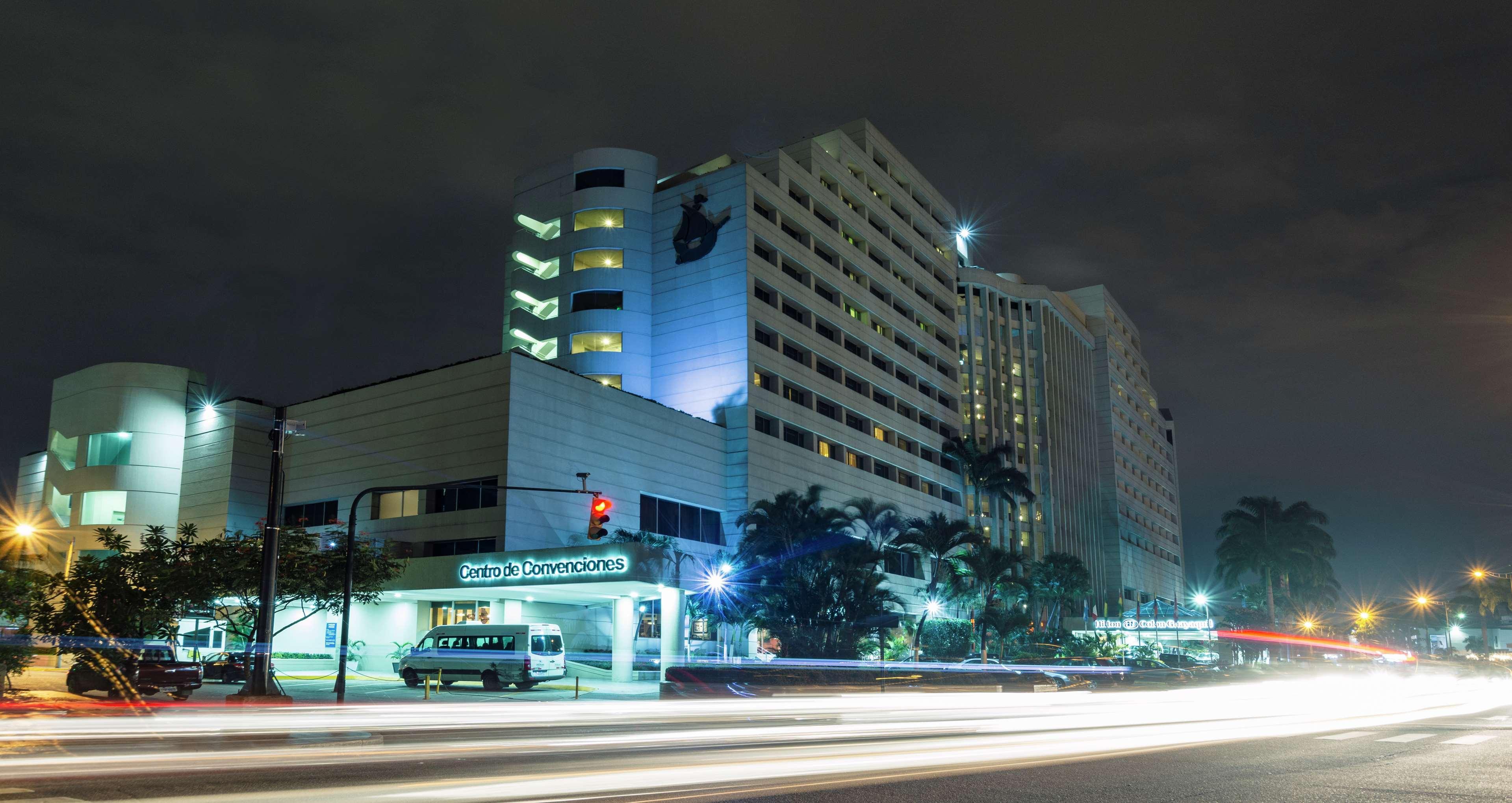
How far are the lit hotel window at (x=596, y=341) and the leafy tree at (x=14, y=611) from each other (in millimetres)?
40045

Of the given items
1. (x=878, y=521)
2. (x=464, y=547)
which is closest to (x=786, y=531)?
(x=878, y=521)

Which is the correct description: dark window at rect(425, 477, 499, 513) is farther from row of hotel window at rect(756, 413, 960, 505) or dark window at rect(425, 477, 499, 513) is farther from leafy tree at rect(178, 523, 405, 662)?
row of hotel window at rect(756, 413, 960, 505)

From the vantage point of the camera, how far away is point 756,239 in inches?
2844

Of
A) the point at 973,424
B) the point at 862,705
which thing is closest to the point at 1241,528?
the point at 973,424

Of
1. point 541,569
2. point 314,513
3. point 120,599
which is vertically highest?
point 314,513

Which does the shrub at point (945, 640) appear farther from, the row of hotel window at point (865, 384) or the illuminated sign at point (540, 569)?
the illuminated sign at point (540, 569)

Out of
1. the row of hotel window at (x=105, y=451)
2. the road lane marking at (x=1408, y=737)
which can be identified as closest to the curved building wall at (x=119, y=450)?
the row of hotel window at (x=105, y=451)

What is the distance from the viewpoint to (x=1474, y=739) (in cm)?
1850

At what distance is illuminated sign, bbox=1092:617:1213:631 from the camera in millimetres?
82375

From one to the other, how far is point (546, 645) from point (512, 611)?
1418cm

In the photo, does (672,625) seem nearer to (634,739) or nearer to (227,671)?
(227,671)

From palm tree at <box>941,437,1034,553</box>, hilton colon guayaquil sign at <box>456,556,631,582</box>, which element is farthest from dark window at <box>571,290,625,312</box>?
palm tree at <box>941,437,1034,553</box>

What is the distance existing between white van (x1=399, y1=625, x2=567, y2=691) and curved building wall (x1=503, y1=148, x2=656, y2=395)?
33.4m

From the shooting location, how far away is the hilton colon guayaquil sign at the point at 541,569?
144 feet
